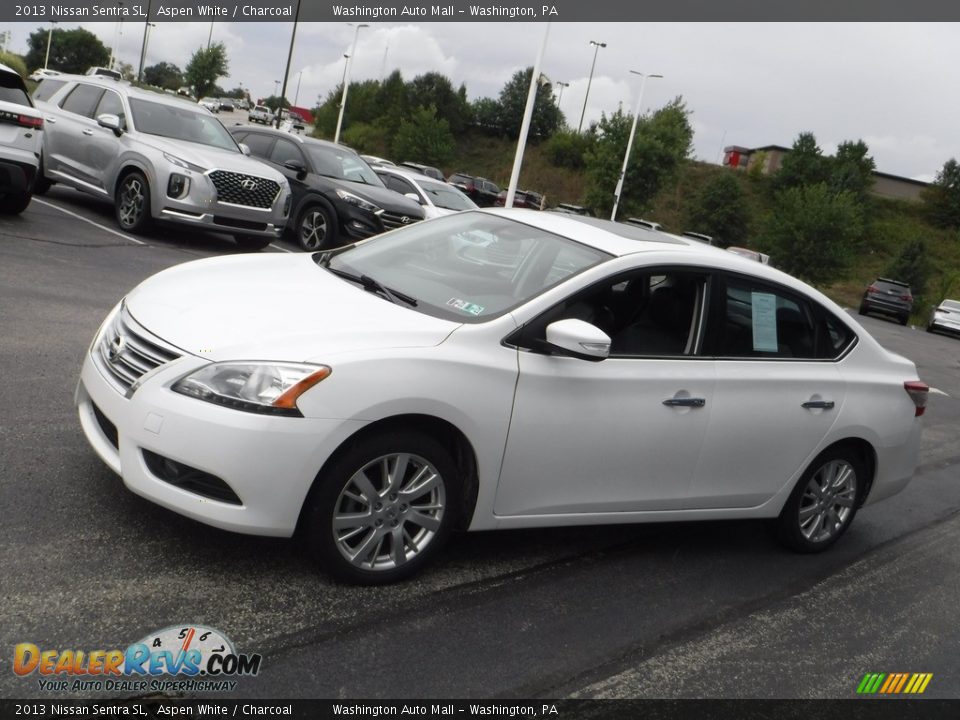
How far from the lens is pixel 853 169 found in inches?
3201

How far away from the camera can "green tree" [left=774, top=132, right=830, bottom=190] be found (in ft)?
270

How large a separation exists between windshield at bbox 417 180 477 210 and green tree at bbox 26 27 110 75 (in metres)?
120

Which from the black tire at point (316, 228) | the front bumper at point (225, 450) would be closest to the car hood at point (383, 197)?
the black tire at point (316, 228)

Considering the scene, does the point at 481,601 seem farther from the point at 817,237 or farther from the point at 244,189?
the point at 817,237

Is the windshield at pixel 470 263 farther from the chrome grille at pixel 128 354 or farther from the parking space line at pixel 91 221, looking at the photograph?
the parking space line at pixel 91 221

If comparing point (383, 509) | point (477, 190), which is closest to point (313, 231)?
point (383, 509)

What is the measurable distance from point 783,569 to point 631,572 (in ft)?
3.41

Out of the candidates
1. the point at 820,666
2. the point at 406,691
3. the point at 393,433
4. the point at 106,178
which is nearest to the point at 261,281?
the point at 393,433

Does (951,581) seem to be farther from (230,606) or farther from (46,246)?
(46,246)

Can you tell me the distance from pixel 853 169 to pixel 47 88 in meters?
77.7

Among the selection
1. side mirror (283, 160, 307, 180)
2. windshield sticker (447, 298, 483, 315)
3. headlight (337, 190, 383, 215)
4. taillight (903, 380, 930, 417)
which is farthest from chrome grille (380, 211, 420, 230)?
windshield sticker (447, 298, 483, 315)

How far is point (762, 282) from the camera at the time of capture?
16.9 feet

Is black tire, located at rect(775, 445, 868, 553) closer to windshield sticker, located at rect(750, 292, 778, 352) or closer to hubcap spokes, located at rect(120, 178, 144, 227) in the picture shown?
windshield sticker, located at rect(750, 292, 778, 352)

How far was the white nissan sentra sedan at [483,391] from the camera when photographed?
3672mm
